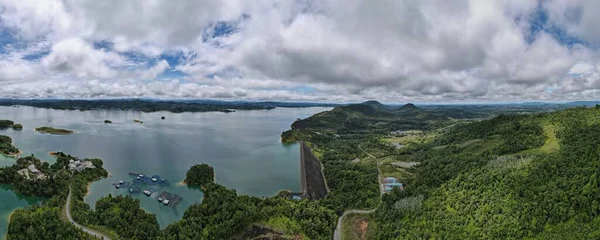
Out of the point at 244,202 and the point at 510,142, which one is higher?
the point at 510,142

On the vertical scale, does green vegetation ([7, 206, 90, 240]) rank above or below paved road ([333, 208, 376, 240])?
above

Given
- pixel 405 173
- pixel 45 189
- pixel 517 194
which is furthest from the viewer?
pixel 405 173

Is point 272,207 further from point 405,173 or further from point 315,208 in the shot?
point 405,173

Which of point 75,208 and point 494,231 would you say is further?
point 75,208

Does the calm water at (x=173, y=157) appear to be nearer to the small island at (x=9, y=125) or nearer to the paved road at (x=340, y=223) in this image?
the small island at (x=9, y=125)

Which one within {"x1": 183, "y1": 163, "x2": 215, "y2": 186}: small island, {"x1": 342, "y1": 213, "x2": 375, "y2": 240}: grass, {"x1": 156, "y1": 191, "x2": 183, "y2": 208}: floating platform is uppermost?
{"x1": 183, "y1": 163, "x2": 215, "y2": 186}: small island

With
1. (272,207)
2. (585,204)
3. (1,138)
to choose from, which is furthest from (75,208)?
(1,138)

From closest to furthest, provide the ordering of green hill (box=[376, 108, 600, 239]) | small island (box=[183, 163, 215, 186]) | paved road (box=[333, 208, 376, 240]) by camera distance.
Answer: green hill (box=[376, 108, 600, 239])
paved road (box=[333, 208, 376, 240])
small island (box=[183, 163, 215, 186])

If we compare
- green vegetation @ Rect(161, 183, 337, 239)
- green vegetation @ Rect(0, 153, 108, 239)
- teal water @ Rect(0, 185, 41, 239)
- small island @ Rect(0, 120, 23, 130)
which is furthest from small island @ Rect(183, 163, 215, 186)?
small island @ Rect(0, 120, 23, 130)

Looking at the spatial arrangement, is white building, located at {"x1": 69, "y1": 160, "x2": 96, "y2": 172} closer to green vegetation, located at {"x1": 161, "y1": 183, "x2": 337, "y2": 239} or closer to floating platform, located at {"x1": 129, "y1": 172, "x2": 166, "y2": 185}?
floating platform, located at {"x1": 129, "y1": 172, "x2": 166, "y2": 185}
